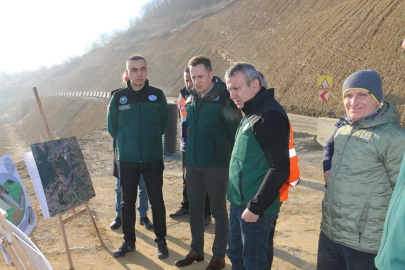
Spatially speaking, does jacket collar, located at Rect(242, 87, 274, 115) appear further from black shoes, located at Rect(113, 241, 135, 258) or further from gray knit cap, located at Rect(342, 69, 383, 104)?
black shoes, located at Rect(113, 241, 135, 258)

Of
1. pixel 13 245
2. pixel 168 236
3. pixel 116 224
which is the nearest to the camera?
pixel 13 245

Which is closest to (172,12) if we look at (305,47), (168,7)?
(168,7)

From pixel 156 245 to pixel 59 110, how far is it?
49760 millimetres

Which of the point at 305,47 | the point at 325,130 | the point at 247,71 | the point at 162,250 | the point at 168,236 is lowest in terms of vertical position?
the point at 168,236

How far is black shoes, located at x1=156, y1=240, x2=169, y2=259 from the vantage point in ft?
13.6

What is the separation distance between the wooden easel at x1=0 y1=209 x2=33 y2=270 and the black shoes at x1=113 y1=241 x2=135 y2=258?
221 cm

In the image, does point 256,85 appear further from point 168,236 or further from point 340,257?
point 168,236

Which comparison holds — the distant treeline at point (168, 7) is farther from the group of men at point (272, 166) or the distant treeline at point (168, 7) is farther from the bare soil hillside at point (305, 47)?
the group of men at point (272, 166)

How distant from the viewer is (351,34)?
77.9 feet

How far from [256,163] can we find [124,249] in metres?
2.39

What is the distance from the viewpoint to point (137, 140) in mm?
4016

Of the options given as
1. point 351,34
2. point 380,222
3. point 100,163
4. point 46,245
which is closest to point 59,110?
point 351,34

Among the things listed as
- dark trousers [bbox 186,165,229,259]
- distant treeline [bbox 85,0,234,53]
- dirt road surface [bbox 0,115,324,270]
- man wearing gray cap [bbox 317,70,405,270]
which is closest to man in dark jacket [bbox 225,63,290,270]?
man wearing gray cap [bbox 317,70,405,270]

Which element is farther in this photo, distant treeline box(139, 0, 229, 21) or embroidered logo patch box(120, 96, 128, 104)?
distant treeline box(139, 0, 229, 21)
